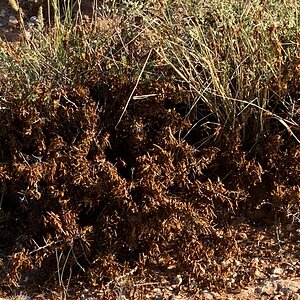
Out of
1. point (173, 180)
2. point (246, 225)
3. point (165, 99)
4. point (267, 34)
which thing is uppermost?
point (267, 34)

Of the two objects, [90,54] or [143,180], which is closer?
[143,180]

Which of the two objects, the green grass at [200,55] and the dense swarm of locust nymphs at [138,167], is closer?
the dense swarm of locust nymphs at [138,167]

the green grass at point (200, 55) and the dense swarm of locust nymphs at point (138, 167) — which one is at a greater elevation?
the green grass at point (200, 55)

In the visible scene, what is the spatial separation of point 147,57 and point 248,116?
0.49m

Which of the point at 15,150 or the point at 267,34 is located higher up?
the point at 267,34

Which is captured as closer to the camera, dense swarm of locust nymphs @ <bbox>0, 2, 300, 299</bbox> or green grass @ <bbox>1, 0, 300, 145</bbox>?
dense swarm of locust nymphs @ <bbox>0, 2, 300, 299</bbox>

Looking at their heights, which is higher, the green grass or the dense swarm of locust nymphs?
the green grass

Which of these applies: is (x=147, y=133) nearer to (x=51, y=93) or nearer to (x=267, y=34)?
(x=51, y=93)

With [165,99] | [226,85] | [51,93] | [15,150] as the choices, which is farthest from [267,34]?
[15,150]

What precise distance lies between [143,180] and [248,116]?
0.53 m

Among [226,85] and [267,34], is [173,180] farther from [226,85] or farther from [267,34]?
[267,34]

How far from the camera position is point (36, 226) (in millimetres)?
2965

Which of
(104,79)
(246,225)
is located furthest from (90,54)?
(246,225)

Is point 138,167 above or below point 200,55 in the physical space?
below
